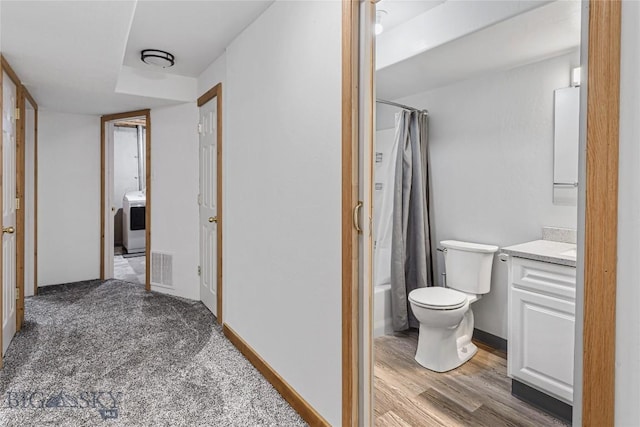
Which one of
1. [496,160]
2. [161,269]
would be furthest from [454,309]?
[161,269]

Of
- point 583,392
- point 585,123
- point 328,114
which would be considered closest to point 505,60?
point 328,114

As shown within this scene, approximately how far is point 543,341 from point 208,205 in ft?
9.07

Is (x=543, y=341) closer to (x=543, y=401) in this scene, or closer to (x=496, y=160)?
(x=543, y=401)

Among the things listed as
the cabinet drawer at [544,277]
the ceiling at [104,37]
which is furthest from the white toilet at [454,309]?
the ceiling at [104,37]

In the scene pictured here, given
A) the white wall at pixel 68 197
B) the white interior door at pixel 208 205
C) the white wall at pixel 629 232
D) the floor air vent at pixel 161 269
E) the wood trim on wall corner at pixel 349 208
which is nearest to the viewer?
the white wall at pixel 629 232

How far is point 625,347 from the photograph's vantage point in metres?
0.76

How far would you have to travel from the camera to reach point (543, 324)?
1788 mm

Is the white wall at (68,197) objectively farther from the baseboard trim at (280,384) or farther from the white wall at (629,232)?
the white wall at (629,232)

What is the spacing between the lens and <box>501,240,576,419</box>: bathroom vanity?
1.69 metres

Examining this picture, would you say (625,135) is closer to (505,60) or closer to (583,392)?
(583,392)

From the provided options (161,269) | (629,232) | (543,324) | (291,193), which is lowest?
(161,269)

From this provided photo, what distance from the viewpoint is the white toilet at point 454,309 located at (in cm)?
237

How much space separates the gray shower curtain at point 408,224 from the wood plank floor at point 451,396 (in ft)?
1.54

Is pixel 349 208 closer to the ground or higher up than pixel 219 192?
closer to the ground
